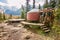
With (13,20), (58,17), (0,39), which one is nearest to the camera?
(58,17)

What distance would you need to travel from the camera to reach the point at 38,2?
Result: 31.8 ft

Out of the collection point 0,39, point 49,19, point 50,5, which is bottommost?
point 0,39

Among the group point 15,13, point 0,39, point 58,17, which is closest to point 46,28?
point 58,17

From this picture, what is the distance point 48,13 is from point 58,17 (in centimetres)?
150

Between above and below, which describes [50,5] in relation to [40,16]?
above

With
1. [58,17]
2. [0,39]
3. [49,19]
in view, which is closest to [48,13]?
[49,19]

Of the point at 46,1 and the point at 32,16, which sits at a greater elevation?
the point at 46,1

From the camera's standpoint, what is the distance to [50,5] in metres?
8.11

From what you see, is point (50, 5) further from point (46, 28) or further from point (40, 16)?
point (46, 28)

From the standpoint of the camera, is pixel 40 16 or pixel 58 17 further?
pixel 40 16

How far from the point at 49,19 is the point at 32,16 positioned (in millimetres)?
2134

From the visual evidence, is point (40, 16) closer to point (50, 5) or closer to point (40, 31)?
point (50, 5)

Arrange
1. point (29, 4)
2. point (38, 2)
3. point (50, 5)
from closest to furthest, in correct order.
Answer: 1. point (50, 5)
2. point (38, 2)
3. point (29, 4)

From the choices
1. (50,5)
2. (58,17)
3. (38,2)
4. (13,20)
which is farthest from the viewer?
(13,20)
